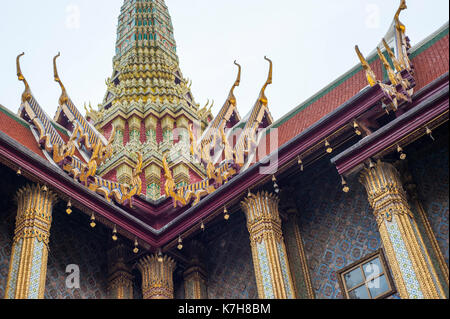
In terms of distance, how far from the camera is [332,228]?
9297 millimetres

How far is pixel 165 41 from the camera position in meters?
19.4

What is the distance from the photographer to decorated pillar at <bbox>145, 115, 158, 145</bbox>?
617 inches

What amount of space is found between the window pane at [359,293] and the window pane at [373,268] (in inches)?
6.8

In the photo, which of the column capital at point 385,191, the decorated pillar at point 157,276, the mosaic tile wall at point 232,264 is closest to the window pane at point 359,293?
the column capital at point 385,191

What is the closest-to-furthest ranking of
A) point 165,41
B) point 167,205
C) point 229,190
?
1. point 229,190
2. point 167,205
3. point 165,41

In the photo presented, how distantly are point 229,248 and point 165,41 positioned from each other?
Answer: 34.4 feet

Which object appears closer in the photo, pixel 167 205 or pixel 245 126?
pixel 167 205

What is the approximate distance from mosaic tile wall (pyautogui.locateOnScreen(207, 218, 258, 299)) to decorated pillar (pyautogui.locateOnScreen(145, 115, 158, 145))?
5.52 meters

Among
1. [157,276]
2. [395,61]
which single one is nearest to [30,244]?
[157,276]

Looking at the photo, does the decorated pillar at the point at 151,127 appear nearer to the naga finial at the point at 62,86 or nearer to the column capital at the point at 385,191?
the naga finial at the point at 62,86

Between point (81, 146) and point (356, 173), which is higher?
point (81, 146)
